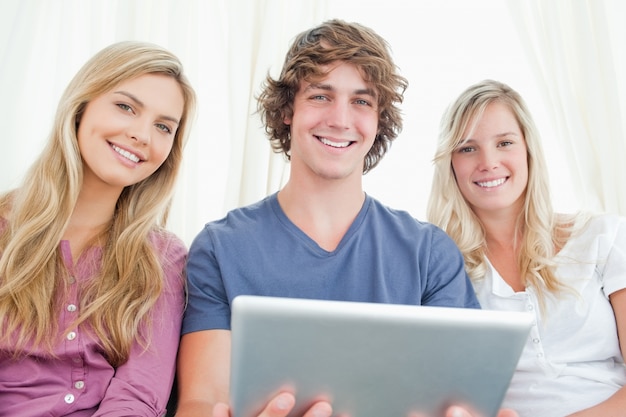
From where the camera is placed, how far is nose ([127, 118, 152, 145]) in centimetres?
153

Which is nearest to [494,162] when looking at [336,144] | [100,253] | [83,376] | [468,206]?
[468,206]

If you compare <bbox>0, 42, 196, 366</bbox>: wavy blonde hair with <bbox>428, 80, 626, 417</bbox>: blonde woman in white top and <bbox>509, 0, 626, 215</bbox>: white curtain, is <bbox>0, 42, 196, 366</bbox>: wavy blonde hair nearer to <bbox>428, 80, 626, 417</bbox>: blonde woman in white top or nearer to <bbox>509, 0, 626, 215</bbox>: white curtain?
<bbox>428, 80, 626, 417</bbox>: blonde woman in white top

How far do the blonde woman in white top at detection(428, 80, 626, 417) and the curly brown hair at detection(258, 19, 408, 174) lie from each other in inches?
9.9

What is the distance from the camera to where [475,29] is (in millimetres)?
2518

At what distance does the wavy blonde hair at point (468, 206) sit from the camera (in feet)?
5.83

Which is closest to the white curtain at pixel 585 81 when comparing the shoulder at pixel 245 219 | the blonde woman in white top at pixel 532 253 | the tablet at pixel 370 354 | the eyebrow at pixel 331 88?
the blonde woman in white top at pixel 532 253

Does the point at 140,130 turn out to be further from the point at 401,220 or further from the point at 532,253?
the point at 532,253

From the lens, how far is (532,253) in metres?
1.73

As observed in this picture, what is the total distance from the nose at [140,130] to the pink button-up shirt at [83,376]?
337 millimetres

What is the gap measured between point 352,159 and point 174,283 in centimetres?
55

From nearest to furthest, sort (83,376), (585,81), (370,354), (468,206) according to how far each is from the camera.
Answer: (370,354), (83,376), (468,206), (585,81)

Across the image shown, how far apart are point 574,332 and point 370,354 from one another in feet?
3.13

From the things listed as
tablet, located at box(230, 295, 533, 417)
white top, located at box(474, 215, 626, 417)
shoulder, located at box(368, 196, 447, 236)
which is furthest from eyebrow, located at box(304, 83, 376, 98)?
tablet, located at box(230, 295, 533, 417)

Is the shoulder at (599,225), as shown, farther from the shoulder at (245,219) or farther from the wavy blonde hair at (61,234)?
the wavy blonde hair at (61,234)
